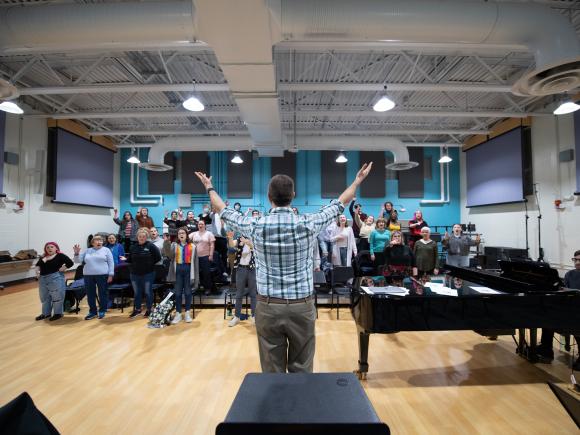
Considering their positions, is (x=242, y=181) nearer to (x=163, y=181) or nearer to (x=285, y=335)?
(x=163, y=181)

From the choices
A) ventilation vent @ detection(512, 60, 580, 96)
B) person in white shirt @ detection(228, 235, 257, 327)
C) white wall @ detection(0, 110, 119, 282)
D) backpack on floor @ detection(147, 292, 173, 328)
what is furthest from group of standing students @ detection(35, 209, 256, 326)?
ventilation vent @ detection(512, 60, 580, 96)

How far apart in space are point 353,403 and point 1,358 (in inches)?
181

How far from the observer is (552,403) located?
2.46 metres

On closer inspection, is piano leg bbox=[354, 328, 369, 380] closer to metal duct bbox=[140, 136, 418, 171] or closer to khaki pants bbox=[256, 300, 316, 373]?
khaki pants bbox=[256, 300, 316, 373]

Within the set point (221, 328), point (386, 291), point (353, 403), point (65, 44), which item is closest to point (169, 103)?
point (65, 44)

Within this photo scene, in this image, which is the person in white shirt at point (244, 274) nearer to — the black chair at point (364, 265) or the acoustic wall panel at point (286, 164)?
the black chair at point (364, 265)

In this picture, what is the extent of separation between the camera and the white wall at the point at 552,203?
6773mm

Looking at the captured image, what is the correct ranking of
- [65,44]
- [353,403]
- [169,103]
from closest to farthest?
1. [353,403]
2. [65,44]
3. [169,103]

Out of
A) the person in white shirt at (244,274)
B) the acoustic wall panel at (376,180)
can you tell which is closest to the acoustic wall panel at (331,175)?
the acoustic wall panel at (376,180)

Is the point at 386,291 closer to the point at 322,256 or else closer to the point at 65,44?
the point at 322,256

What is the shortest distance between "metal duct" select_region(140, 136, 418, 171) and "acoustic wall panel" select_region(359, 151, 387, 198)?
1.93m

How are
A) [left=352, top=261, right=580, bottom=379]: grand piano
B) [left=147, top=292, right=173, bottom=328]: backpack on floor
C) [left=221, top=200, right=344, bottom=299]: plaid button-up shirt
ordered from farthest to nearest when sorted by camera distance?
[left=147, top=292, right=173, bottom=328]: backpack on floor < [left=352, top=261, right=580, bottom=379]: grand piano < [left=221, top=200, right=344, bottom=299]: plaid button-up shirt

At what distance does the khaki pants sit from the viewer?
4.89ft

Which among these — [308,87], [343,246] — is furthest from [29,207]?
[343,246]
